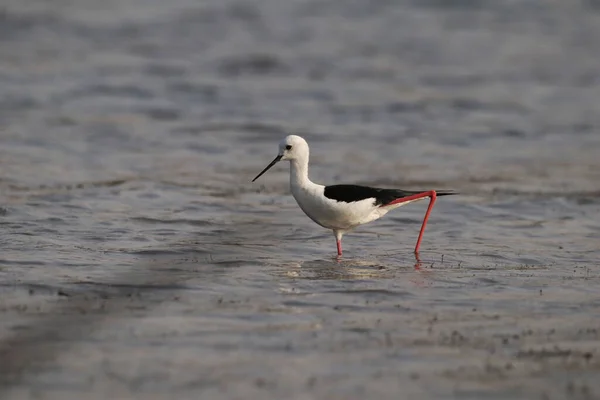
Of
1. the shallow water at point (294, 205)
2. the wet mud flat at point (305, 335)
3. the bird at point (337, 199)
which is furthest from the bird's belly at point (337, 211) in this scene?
the wet mud flat at point (305, 335)

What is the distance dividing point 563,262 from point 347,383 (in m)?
3.30

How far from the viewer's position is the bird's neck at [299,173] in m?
8.62

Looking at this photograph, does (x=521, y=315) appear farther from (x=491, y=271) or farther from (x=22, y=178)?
(x=22, y=178)

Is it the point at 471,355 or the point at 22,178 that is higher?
the point at 22,178

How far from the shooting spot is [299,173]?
8.65 metres

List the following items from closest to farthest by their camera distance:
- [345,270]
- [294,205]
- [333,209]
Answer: [345,270] → [333,209] → [294,205]

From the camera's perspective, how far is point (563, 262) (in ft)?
26.9

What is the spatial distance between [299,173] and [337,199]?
0.43 m

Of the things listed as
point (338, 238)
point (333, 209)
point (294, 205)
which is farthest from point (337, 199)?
point (294, 205)

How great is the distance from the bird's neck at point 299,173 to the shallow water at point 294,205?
0.47m

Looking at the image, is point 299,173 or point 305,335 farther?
point 299,173

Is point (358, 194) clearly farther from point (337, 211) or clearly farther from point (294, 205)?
point (294, 205)

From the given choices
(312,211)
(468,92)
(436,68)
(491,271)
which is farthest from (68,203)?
(436,68)

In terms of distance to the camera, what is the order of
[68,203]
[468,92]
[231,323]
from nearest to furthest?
1. [231,323]
2. [68,203]
3. [468,92]
